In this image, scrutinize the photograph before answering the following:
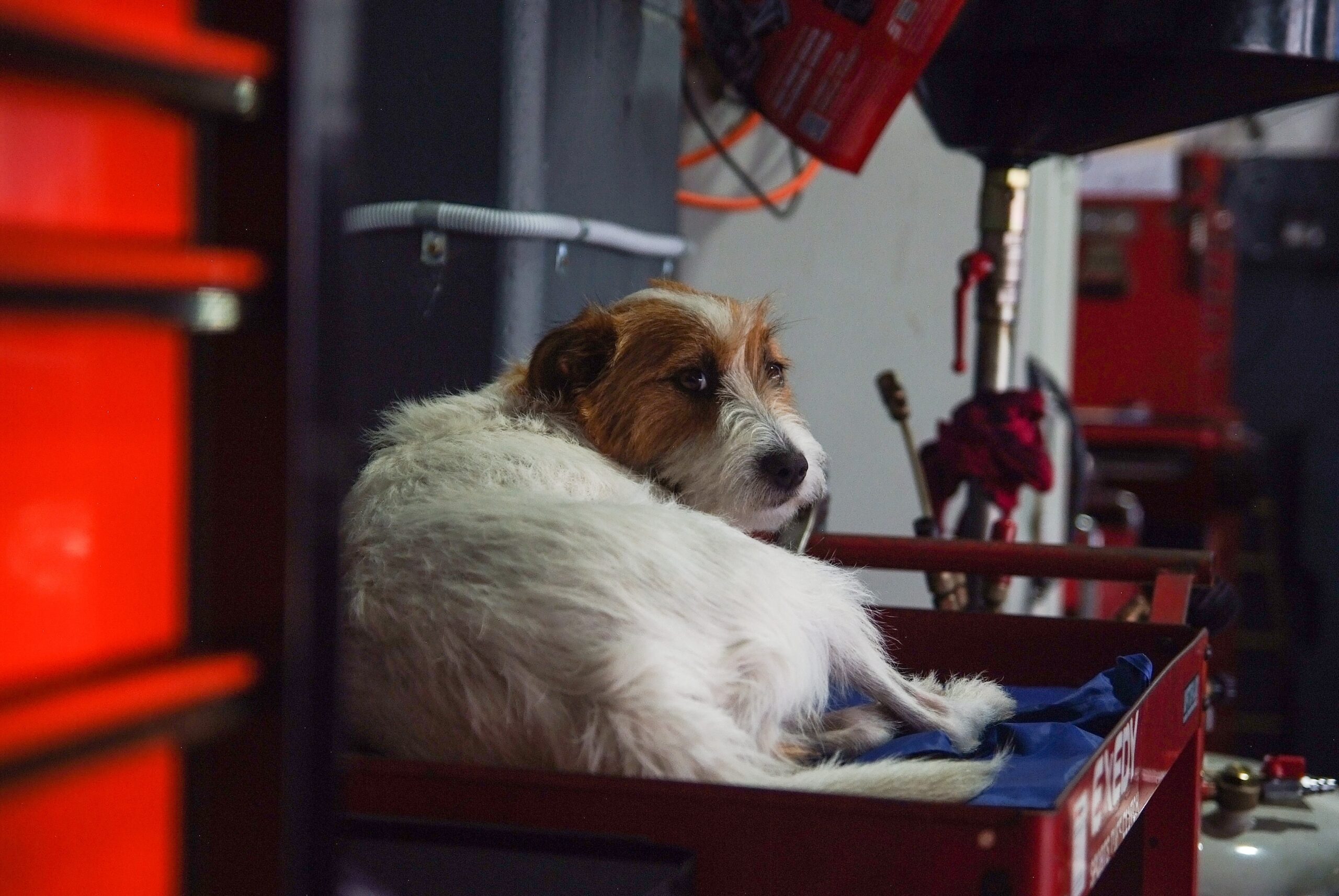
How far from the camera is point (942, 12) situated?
1250 millimetres

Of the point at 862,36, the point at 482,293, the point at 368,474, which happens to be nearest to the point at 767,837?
the point at 368,474

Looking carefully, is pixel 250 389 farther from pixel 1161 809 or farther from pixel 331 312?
pixel 1161 809

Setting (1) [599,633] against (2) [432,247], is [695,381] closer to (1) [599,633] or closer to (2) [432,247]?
(1) [599,633]

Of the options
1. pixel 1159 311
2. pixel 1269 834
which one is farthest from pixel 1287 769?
pixel 1159 311

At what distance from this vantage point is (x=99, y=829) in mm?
414

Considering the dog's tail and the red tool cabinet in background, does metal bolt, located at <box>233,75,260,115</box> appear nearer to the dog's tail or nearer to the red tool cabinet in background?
the red tool cabinet in background

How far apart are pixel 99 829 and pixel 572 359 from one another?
59 centimetres

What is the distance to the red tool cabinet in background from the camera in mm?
373

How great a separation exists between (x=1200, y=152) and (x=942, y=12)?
123 inches

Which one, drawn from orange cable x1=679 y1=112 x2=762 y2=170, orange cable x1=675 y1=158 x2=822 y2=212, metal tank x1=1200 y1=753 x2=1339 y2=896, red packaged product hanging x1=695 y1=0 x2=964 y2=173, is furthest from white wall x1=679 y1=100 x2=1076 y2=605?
metal tank x1=1200 y1=753 x2=1339 y2=896

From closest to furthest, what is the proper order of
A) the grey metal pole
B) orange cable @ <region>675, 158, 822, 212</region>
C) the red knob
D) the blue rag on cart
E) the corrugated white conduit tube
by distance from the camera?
the blue rag on cart
the corrugated white conduit tube
the red knob
the grey metal pole
orange cable @ <region>675, 158, 822, 212</region>

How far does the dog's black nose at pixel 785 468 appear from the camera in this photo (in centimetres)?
96

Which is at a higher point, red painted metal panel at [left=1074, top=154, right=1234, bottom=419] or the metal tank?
red painted metal panel at [left=1074, top=154, right=1234, bottom=419]

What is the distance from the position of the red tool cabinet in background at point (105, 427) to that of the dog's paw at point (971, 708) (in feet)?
1.79
